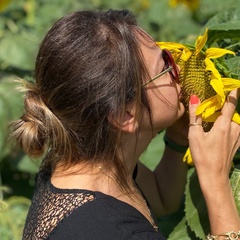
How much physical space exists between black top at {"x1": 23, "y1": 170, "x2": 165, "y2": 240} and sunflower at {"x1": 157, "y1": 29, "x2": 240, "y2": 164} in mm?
220

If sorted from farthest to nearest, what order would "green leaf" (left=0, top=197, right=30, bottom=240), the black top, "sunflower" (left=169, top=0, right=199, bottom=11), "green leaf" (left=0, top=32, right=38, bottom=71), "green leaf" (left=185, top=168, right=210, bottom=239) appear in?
"sunflower" (left=169, top=0, right=199, bottom=11) < "green leaf" (left=0, top=32, right=38, bottom=71) < "green leaf" (left=0, top=197, right=30, bottom=240) < "green leaf" (left=185, top=168, right=210, bottom=239) < the black top

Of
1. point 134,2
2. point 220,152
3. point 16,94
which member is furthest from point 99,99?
point 134,2

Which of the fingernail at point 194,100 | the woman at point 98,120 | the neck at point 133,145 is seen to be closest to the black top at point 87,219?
the woman at point 98,120

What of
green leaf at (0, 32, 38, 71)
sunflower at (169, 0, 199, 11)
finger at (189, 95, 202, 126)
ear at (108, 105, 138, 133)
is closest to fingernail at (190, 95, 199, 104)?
finger at (189, 95, 202, 126)

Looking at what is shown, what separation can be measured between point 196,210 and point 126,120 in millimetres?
296

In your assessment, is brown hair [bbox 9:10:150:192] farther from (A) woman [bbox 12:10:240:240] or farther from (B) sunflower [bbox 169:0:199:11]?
(B) sunflower [bbox 169:0:199:11]

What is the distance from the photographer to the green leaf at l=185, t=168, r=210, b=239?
1682mm

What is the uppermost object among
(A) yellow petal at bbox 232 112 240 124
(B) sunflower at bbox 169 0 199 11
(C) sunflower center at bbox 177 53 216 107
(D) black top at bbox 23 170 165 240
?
(C) sunflower center at bbox 177 53 216 107

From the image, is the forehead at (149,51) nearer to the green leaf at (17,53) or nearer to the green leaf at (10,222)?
the green leaf at (10,222)

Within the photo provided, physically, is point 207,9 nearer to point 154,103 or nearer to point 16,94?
point 16,94

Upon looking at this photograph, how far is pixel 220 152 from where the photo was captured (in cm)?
155

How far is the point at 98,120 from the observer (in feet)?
4.95

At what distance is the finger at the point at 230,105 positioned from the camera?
1535mm

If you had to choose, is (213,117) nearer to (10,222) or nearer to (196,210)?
(196,210)
